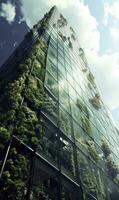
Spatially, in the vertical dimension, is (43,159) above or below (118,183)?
below

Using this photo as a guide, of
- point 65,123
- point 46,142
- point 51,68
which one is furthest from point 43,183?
point 51,68

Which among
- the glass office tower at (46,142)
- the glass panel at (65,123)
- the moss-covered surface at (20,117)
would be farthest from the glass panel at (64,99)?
the moss-covered surface at (20,117)

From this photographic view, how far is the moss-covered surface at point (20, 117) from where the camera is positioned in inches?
217

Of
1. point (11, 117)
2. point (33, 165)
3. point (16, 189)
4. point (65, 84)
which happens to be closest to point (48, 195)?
point (33, 165)

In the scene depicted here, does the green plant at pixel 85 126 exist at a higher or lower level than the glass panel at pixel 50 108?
higher

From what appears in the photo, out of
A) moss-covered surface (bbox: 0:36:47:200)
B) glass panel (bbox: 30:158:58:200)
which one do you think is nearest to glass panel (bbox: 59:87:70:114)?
moss-covered surface (bbox: 0:36:47:200)

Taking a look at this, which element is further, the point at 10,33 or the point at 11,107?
the point at 10,33

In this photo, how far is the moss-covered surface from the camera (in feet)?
18.1

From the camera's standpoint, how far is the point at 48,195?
641 cm

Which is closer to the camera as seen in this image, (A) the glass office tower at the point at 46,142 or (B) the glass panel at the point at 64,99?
(A) the glass office tower at the point at 46,142

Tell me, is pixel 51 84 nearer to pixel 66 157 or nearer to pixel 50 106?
pixel 50 106

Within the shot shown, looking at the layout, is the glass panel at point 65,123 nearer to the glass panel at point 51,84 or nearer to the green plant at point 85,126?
the glass panel at point 51,84

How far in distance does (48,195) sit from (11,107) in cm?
255

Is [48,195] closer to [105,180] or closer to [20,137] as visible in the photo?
[20,137]
